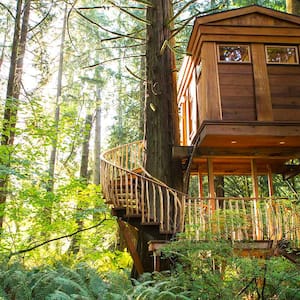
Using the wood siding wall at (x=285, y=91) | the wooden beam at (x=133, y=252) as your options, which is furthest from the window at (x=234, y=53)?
the wooden beam at (x=133, y=252)

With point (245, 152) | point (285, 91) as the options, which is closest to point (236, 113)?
point (285, 91)

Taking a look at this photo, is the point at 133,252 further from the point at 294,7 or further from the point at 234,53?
the point at 294,7

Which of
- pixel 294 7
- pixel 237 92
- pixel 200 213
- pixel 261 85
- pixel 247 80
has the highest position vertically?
pixel 294 7

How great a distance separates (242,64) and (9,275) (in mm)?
6016

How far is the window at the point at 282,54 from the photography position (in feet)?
26.1

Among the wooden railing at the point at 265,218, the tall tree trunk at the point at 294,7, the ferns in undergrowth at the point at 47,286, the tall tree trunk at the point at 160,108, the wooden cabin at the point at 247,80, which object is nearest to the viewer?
the ferns in undergrowth at the point at 47,286

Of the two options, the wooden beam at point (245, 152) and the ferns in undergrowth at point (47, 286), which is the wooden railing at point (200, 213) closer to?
the wooden beam at point (245, 152)

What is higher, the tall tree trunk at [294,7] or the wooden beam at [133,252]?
the tall tree trunk at [294,7]

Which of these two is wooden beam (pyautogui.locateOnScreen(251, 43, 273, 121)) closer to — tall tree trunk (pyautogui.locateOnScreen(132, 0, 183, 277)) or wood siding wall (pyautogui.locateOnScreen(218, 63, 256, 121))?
wood siding wall (pyautogui.locateOnScreen(218, 63, 256, 121))

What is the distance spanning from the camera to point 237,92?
25.1 ft

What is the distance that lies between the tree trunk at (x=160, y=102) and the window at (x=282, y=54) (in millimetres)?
2279

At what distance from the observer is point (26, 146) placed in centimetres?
956

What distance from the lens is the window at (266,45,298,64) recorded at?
7953 millimetres

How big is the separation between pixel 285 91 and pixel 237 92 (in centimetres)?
106
